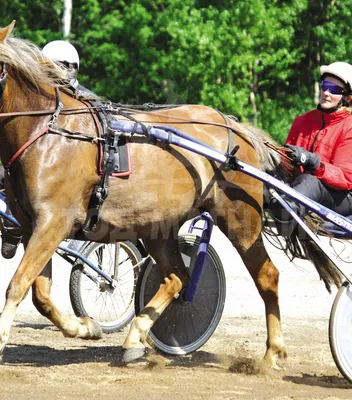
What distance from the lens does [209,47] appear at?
73.7 ft

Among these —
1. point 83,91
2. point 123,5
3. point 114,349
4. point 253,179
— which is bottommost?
point 114,349

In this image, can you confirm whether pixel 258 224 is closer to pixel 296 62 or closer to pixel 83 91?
pixel 83 91

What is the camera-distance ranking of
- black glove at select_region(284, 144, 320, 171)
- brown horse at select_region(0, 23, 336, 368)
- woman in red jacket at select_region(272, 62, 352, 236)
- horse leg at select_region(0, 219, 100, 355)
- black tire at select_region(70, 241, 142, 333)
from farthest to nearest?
black tire at select_region(70, 241, 142, 333)
woman in red jacket at select_region(272, 62, 352, 236)
black glove at select_region(284, 144, 320, 171)
brown horse at select_region(0, 23, 336, 368)
horse leg at select_region(0, 219, 100, 355)

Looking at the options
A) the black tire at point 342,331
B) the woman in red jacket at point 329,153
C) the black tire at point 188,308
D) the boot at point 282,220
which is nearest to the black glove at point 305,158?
the woman in red jacket at point 329,153

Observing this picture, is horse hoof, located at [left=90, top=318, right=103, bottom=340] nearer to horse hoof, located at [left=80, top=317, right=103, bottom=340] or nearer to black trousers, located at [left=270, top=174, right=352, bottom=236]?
horse hoof, located at [left=80, top=317, right=103, bottom=340]

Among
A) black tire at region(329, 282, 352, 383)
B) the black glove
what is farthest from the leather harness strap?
black tire at region(329, 282, 352, 383)

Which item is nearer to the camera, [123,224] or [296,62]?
[123,224]

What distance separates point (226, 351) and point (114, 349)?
Result: 32.2 inches

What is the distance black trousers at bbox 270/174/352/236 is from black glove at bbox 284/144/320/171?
13 cm

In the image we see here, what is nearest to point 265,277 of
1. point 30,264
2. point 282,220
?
point 282,220

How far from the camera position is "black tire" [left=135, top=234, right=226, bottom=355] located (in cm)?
669

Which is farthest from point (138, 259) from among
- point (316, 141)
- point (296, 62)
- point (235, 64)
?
point (296, 62)

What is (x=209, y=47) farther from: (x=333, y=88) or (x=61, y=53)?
(x=333, y=88)

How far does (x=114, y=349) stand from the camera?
685 cm
